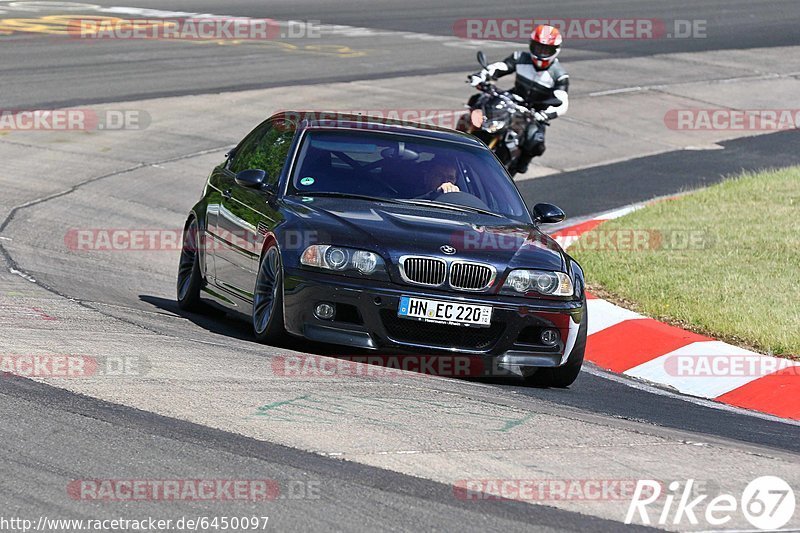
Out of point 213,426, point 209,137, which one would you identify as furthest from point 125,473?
point 209,137

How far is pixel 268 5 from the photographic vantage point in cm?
3416

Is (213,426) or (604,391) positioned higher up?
(213,426)

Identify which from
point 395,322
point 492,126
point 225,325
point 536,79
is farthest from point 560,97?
point 395,322

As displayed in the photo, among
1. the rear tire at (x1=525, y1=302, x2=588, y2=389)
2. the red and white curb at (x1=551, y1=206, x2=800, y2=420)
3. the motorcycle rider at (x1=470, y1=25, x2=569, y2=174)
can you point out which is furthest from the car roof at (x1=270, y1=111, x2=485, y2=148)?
the motorcycle rider at (x1=470, y1=25, x2=569, y2=174)

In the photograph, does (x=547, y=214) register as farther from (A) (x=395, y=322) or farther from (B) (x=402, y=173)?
(A) (x=395, y=322)

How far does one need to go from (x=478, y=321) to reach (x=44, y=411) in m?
2.83

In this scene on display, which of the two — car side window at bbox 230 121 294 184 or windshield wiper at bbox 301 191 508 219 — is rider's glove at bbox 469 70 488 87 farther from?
windshield wiper at bbox 301 191 508 219

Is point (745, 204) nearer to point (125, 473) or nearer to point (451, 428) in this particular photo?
point (451, 428)

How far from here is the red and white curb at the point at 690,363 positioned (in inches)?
344

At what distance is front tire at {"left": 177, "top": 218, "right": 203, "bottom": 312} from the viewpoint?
10.2 metres

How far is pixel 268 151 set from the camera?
994 cm

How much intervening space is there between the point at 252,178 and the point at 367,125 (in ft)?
3.29

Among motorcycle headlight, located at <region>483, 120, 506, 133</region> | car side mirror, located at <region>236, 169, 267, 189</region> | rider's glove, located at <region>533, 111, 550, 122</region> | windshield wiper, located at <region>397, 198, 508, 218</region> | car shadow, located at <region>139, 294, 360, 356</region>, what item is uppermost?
car side mirror, located at <region>236, 169, 267, 189</region>

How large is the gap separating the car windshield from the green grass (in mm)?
1702
